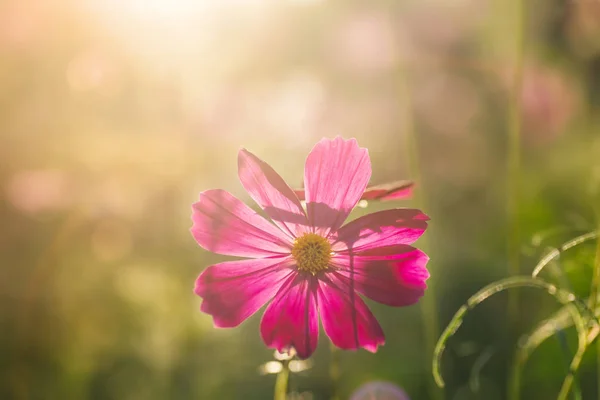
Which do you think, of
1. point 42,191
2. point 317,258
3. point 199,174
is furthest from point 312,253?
point 42,191

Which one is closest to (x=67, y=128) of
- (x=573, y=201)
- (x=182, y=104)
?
(x=182, y=104)

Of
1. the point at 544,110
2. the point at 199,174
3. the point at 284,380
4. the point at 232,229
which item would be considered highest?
the point at 544,110

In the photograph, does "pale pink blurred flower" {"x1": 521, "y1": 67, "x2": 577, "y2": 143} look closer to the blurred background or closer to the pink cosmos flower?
the blurred background

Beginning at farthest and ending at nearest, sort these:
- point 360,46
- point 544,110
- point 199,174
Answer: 1. point 544,110
2. point 360,46
3. point 199,174

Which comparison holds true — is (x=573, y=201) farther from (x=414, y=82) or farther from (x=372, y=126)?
(x=414, y=82)

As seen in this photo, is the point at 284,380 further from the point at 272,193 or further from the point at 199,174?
the point at 199,174

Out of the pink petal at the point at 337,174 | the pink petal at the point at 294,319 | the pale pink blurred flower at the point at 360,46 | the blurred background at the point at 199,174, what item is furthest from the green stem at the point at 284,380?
the pale pink blurred flower at the point at 360,46
